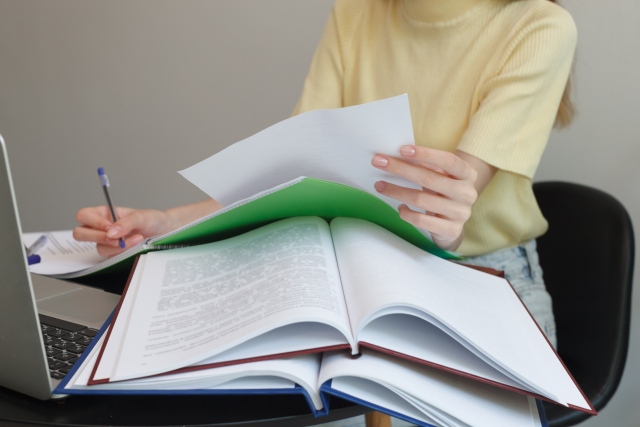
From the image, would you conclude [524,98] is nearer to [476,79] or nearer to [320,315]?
[476,79]

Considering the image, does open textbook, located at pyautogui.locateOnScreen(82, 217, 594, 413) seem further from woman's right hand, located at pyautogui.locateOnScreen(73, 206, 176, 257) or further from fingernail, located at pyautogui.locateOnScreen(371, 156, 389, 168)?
woman's right hand, located at pyautogui.locateOnScreen(73, 206, 176, 257)

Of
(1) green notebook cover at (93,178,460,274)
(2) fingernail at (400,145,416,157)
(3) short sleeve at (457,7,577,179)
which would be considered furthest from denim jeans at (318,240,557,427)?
(2) fingernail at (400,145,416,157)

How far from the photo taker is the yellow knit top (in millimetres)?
722

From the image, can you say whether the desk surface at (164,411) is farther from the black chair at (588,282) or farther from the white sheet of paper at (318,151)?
the black chair at (588,282)

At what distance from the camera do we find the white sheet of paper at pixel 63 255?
0.63m

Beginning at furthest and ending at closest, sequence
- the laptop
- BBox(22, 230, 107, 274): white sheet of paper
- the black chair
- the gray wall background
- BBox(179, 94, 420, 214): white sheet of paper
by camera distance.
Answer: the gray wall background → the black chair → BBox(22, 230, 107, 274): white sheet of paper → BBox(179, 94, 420, 214): white sheet of paper → the laptop

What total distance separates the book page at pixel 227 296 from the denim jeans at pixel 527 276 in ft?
1.55

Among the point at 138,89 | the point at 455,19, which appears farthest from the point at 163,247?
the point at 138,89

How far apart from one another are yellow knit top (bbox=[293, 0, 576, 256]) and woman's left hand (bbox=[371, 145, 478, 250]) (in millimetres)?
230

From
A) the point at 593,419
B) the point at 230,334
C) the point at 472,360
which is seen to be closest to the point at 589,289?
the point at 593,419

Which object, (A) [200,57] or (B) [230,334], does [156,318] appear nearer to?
(B) [230,334]

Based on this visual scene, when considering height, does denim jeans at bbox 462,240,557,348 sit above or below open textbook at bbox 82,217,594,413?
below

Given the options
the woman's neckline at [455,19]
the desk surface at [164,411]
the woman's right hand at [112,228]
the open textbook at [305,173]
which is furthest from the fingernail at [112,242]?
the woman's neckline at [455,19]

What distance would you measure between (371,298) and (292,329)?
0.22ft
